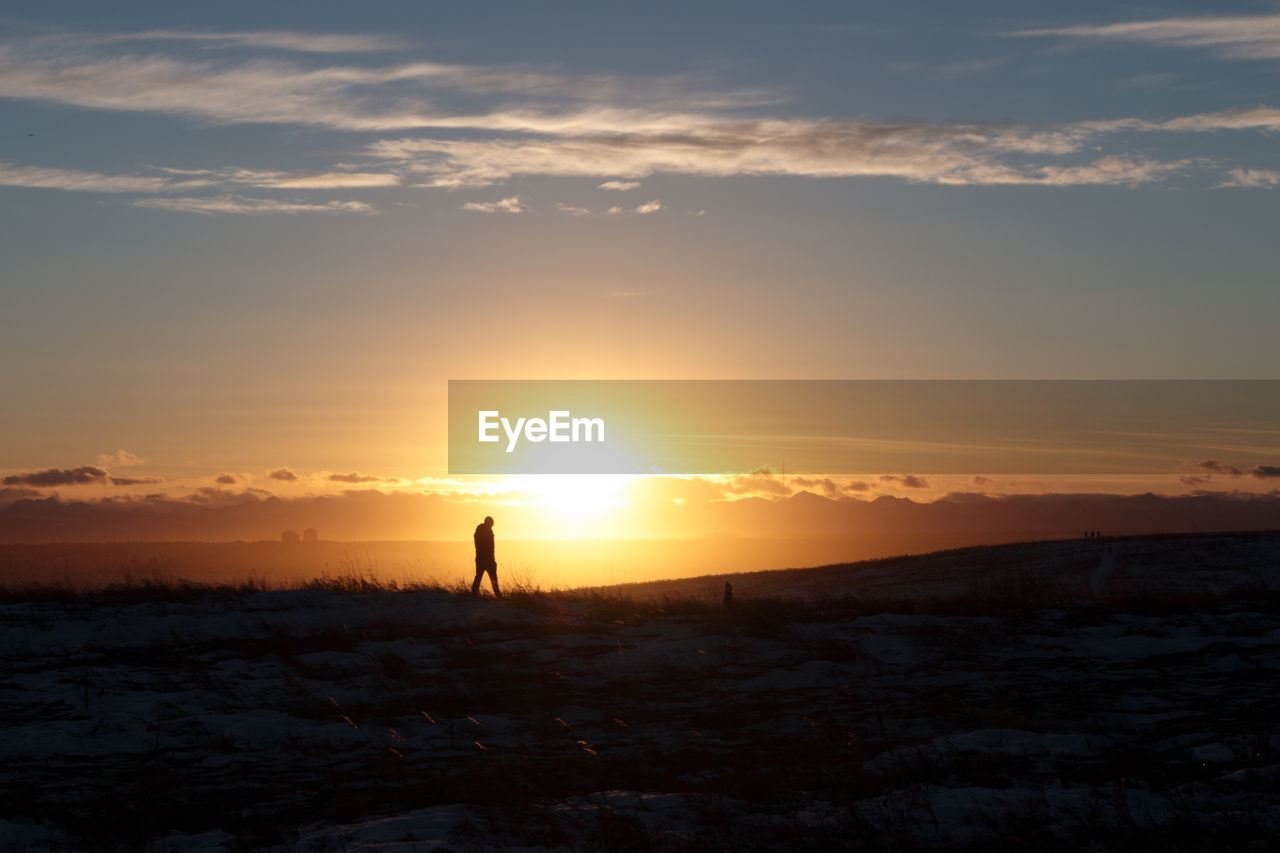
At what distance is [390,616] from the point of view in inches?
779

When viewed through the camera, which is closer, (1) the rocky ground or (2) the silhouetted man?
(1) the rocky ground

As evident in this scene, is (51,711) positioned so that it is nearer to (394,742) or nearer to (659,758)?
(394,742)

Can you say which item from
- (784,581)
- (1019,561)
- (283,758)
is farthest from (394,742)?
(1019,561)

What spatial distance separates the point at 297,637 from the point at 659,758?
822 centimetres

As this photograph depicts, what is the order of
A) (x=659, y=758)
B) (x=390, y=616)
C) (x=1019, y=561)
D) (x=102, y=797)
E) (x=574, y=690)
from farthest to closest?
1. (x=1019, y=561)
2. (x=390, y=616)
3. (x=574, y=690)
4. (x=659, y=758)
5. (x=102, y=797)

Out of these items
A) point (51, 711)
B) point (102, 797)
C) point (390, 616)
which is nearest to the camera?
point (102, 797)

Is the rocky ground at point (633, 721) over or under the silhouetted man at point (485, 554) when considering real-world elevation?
under

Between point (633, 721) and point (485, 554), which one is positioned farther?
point (485, 554)

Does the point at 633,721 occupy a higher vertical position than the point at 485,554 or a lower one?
lower

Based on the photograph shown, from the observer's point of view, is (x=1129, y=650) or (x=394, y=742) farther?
(x=1129, y=650)

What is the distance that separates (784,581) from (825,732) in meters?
21.5

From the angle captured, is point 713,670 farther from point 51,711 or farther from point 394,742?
point 51,711

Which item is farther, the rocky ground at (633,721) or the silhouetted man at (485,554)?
the silhouetted man at (485,554)

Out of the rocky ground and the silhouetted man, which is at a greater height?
the silhouetted man
